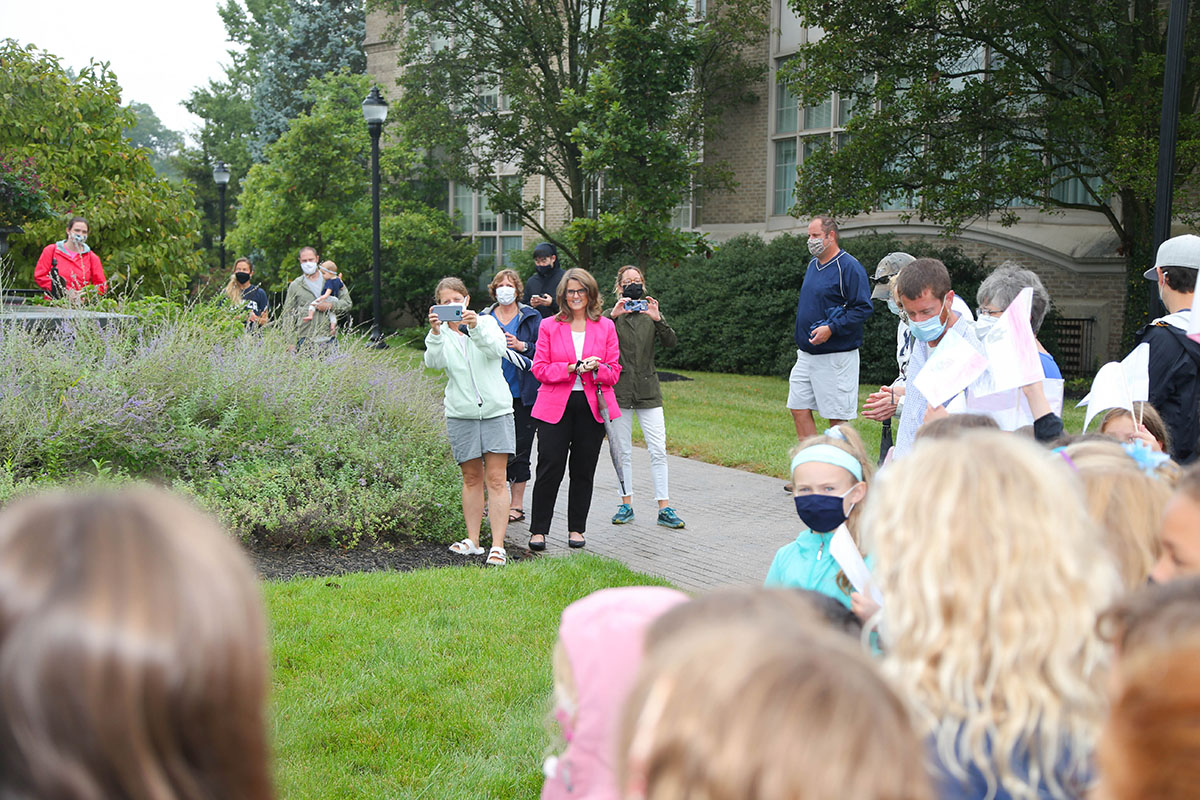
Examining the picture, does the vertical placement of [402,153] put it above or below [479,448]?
above

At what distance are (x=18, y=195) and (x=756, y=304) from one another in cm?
1364

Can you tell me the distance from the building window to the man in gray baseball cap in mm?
27980

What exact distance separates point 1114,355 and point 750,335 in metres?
7.01

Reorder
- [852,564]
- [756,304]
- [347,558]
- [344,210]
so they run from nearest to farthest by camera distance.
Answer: [852,564]
[347,558]
[756,304]
[344,210]

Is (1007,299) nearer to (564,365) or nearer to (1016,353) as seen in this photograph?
(1016,353)

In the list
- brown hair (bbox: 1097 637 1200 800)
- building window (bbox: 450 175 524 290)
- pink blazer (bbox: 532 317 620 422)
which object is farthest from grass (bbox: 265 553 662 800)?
Result: building window (bbox: 450 175 524 290)

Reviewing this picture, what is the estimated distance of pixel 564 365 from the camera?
7.23 metres

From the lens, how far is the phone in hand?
21.9 feet

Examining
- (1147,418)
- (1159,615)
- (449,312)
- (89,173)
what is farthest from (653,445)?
(89,173)

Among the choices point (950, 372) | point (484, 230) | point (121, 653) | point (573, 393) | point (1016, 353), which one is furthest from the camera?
point (484, 230)

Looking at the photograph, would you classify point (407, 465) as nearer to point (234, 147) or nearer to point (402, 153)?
point (402, 153)

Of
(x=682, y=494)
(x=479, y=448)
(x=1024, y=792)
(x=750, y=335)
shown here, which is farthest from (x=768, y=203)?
(x=1024, y=792)

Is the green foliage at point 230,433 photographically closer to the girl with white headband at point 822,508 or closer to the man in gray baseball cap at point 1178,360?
the girl with white headband at point 822,508

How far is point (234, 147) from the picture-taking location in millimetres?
43500
